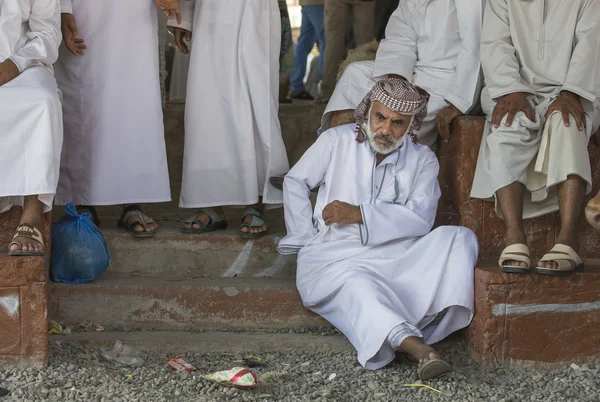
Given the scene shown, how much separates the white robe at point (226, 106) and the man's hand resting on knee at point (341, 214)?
25.7 inches

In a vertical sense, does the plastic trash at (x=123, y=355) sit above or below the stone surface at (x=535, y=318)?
below

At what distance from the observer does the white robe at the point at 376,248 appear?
420 centimetres

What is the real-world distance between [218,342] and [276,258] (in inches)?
30.4

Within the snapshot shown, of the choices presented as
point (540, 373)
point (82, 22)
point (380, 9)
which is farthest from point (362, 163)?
point (380, 9)

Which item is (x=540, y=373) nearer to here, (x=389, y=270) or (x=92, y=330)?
(x=389, y=270)

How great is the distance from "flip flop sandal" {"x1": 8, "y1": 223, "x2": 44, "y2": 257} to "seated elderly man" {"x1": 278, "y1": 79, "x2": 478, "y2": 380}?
1207mm

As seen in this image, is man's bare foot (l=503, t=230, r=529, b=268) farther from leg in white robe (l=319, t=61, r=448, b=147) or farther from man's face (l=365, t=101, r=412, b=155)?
leg in white robe (l=319, t=61, r=448, b=147)

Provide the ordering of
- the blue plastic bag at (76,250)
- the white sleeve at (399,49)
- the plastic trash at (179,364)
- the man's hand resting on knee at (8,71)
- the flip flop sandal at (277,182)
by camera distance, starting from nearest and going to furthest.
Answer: the plastic trash at (179,364)
the man's hand resting on knee at (8,71)
the blue plastic bag at (76,250)
the flip flop sandal at (277,182)
the white sleeve at (399,49)

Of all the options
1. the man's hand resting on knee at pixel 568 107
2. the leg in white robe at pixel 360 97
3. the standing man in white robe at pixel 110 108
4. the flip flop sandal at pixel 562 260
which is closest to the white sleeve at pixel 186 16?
the standing man in white robe at pixel 110 108

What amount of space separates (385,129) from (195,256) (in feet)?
4.11

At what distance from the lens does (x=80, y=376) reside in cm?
385

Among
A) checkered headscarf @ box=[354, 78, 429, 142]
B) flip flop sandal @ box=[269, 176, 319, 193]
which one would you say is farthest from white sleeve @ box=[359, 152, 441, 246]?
flip flop sandal @ box=[269, 176, 319, 193]

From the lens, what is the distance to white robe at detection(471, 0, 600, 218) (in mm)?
4301

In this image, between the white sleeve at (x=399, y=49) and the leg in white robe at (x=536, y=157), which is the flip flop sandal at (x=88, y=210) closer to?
the white sleeve at (x=399, y=49)
